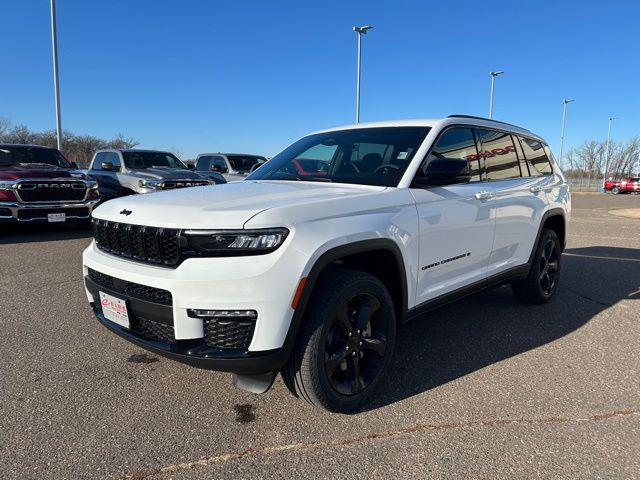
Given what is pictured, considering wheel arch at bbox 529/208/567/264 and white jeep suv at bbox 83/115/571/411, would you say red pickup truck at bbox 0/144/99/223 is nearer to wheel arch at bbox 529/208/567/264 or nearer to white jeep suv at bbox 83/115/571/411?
white jeep suv at bbox 83/115/571/411

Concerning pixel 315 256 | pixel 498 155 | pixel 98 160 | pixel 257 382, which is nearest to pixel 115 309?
pixel 257 382

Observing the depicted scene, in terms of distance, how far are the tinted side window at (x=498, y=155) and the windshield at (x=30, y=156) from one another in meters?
9.62

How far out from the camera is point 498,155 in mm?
4309

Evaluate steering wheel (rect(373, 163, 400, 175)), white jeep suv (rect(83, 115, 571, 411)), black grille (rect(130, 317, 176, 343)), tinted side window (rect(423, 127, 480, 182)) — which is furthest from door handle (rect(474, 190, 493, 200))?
black grille (rect(130, 317, 176, 343))

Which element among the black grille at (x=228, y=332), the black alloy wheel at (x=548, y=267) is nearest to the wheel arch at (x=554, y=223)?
the black alloy wheel at (x=548, y=267)

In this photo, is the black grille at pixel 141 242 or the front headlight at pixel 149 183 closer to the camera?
the black grille at pixel 141 242

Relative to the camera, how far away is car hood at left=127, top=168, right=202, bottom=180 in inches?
414

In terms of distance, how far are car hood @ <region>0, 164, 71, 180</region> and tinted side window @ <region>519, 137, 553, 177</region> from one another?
28.0 ft

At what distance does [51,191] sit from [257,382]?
8.53 metres

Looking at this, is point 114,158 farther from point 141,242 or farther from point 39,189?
point 141,242

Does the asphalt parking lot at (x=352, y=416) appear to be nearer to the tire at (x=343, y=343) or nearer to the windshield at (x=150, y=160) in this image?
the tire at (x=343, y=343)

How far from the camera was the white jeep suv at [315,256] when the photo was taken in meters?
2.35

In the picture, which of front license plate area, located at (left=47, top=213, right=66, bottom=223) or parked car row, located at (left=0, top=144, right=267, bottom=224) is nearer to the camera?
parked car row, located at (left=0, top=144, right=267, bottom=224)

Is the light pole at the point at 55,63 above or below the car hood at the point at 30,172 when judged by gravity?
above
